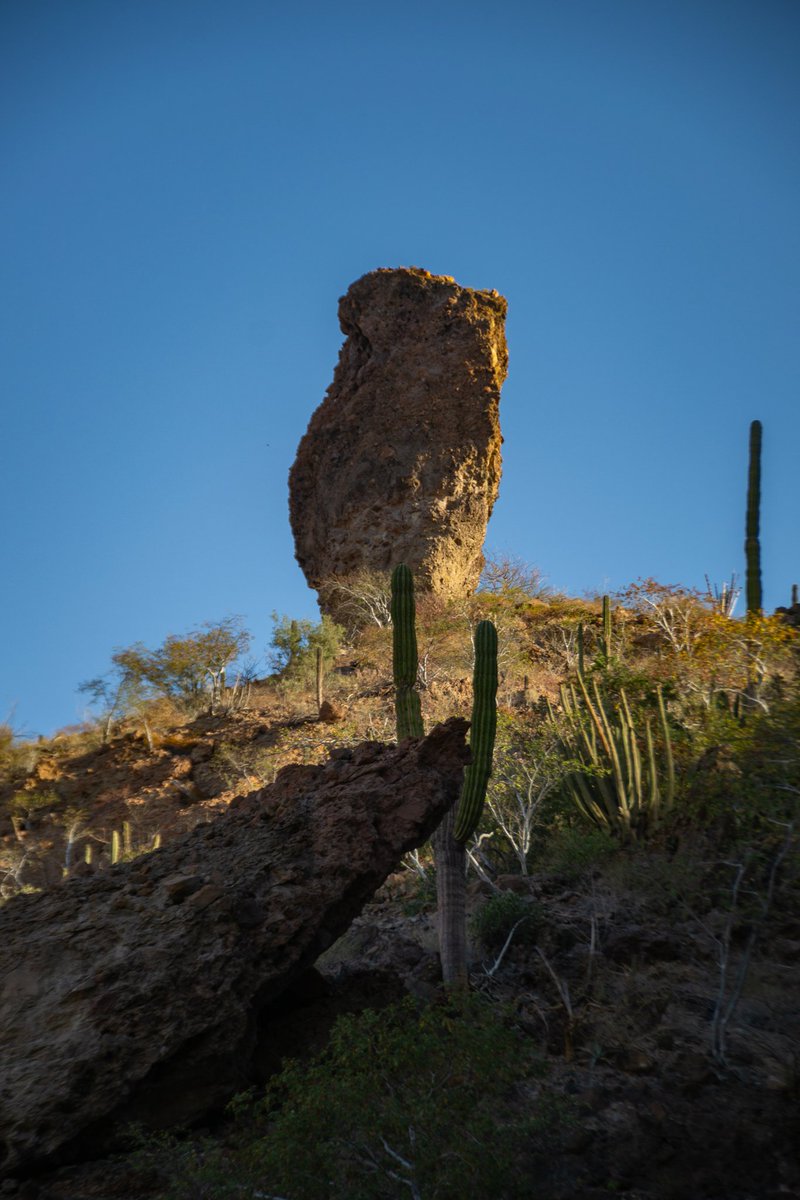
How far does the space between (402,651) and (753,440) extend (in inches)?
573

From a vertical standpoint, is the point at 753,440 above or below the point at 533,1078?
above

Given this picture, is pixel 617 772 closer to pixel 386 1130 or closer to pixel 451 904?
pixel 451 904

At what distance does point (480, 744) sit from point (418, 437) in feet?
71.9

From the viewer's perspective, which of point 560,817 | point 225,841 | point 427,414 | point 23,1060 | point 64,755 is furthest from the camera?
point 427,414

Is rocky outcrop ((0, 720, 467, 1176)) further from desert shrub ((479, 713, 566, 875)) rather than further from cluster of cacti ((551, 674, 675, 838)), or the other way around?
desert shrub ((479, 713, 566, 875))

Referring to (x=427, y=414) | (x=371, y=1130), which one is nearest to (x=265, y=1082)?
(x=371, y=1130)

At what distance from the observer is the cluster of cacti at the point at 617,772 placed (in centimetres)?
991

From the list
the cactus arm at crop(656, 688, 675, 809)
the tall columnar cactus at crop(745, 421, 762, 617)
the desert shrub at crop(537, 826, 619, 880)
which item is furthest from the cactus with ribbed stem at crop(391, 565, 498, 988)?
the tall columnar cactus at crop(745, 421, 762, 617)

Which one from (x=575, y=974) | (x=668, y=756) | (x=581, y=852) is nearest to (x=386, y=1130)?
(x=575, y=974)

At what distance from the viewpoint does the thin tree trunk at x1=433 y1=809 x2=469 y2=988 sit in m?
6.74

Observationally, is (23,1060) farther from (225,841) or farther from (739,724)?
(739,724)

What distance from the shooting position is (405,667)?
8.03m

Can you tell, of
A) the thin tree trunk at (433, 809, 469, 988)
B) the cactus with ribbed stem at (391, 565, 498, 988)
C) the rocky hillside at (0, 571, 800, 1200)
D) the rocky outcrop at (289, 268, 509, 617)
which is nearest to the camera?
the rocky hillside at (0, 571, 800, 1200)

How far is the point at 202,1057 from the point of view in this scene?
463cm
